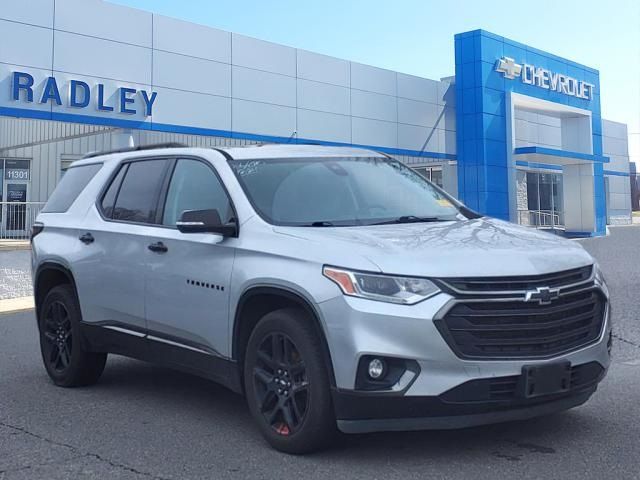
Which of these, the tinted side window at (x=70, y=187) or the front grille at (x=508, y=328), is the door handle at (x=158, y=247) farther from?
the front grille at (x=508, y=328)

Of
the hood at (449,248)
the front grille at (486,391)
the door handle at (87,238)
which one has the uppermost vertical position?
the door handle at (87,238)

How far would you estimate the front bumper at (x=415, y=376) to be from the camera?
362 cm

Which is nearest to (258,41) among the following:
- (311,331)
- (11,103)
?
(11,103)

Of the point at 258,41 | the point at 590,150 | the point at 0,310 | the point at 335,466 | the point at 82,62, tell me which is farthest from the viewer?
the point at 590,150

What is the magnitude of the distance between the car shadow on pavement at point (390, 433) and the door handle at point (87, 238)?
1275mm

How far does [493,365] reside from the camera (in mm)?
3670

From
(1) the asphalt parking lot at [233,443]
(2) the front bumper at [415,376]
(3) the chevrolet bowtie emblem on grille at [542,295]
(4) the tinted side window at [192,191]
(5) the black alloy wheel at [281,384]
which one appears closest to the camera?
(2) the front bumper at [415,376]

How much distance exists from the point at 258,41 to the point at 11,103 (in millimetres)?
7658

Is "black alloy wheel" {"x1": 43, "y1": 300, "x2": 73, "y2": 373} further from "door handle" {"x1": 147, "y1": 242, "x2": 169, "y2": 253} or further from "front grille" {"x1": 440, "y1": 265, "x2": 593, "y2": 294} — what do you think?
"front grille" {"x1": 440, "y1": 265, "x2": 593, "y2": 294}

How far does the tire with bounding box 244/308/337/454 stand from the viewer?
12.7 feet

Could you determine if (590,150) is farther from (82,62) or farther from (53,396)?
(53,396)

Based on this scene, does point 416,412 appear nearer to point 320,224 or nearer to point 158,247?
point 320,224

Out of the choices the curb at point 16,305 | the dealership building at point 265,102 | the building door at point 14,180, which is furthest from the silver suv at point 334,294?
the building door at point 14,180

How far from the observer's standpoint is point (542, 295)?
3.77 metres
